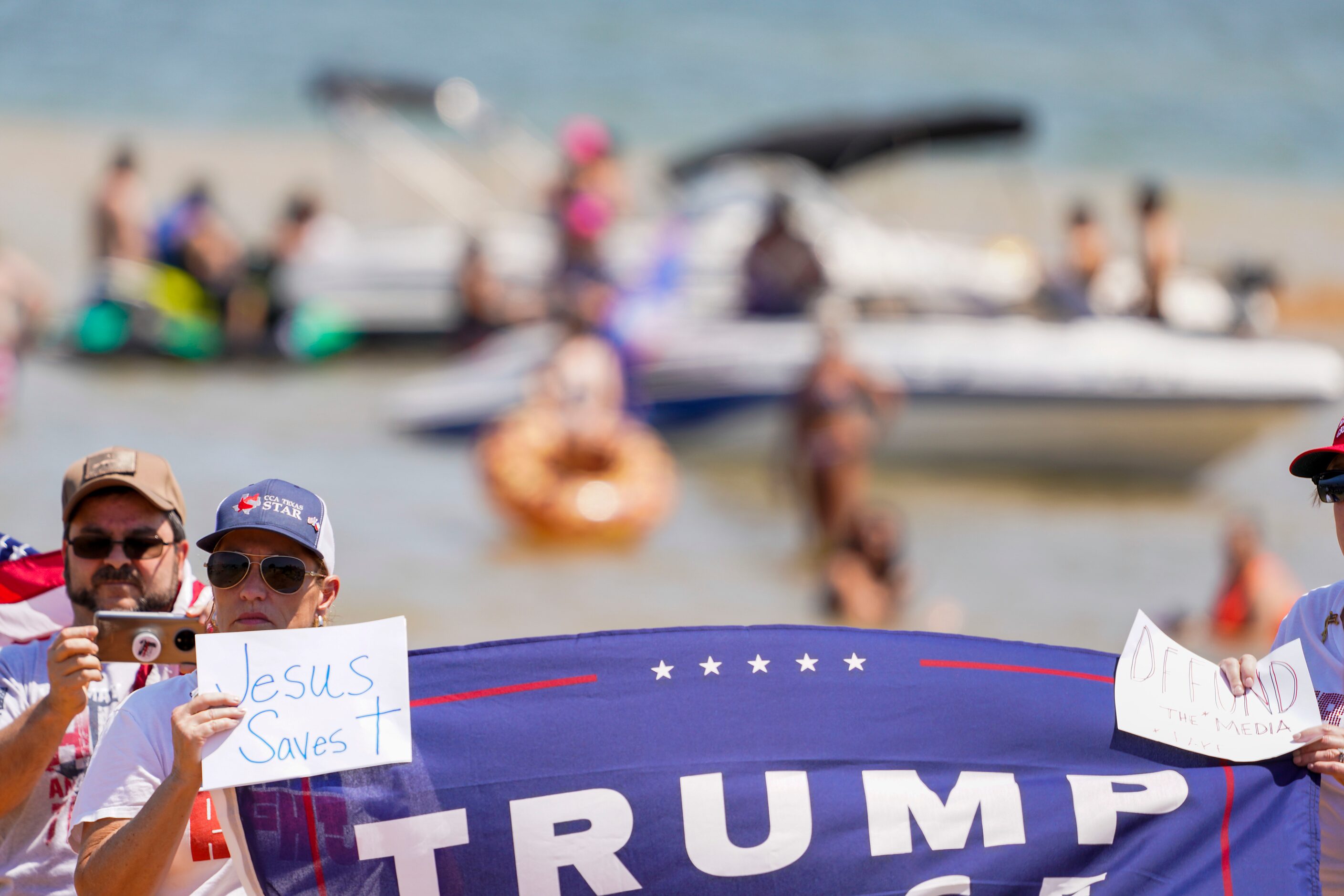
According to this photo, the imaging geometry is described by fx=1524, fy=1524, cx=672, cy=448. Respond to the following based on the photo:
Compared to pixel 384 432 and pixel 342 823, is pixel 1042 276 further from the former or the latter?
pixel 342 823

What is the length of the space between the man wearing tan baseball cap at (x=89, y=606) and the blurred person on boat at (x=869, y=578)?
799 centimetres

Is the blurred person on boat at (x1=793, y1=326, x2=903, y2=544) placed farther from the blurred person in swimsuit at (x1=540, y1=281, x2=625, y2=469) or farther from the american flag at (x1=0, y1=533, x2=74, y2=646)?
the american flag at (x1=0, y1=533, x2=74, y2=646)

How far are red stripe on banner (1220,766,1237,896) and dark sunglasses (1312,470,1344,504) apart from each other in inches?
22.9

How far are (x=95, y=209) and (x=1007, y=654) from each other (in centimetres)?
1728

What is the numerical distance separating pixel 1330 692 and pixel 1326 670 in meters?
0.05

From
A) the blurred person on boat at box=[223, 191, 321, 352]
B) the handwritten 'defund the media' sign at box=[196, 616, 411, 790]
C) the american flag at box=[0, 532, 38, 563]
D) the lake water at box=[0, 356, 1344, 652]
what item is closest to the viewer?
the handwritten 'defund the media' sign at box=[196, 616, 411, 790]

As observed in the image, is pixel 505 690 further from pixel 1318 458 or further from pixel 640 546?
pixel 640 546

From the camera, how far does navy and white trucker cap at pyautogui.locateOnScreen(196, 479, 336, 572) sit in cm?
278

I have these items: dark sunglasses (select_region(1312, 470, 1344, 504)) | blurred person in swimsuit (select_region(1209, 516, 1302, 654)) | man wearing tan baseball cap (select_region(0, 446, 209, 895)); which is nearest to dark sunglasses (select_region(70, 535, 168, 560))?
man wearing tan baseball cap (select_region(0, 446, 209, 895))

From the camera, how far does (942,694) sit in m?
3.16

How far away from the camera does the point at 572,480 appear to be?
43.7 feet

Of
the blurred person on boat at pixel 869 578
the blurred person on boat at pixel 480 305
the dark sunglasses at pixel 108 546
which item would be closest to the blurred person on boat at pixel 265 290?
the blurred person on boat at pixel 480 305

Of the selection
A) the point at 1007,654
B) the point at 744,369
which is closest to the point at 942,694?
the point at 1007,654

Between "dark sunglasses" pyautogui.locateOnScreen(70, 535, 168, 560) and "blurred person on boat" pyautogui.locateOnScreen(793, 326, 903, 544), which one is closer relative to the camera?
"dark sunglasses" pyautogui.locateOnScreen(70, 535, 168, 560)
